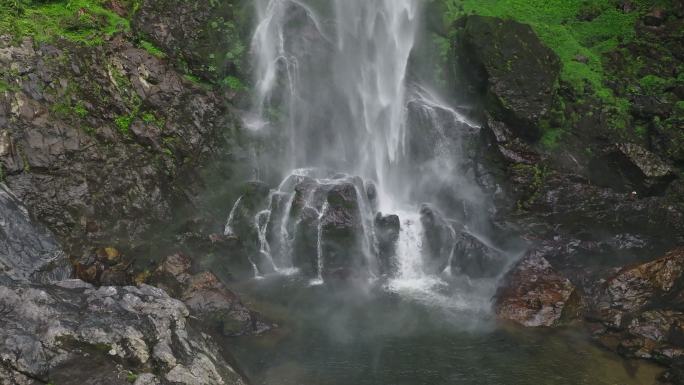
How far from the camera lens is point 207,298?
48.9ft

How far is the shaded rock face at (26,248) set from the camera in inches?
477

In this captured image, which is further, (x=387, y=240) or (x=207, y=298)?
(x=387, y=240)

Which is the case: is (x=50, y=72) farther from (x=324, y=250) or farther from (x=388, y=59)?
(x=388, y=59)

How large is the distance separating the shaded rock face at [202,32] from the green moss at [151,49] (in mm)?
438

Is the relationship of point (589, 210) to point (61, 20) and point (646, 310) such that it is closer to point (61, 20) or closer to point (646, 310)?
point (646, 310)

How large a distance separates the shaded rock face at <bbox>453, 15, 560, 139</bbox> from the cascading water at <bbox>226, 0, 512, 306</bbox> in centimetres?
204

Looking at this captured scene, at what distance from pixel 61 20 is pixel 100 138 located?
513cm

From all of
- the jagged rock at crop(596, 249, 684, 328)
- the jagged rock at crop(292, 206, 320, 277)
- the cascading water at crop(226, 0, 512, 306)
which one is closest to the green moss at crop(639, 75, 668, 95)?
the cascading water at crop(226, 0, 512, 306)

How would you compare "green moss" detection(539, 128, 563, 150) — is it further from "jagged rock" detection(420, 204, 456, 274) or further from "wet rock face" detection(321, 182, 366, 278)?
"wet rock face" detection(321, 182, 366, 278)

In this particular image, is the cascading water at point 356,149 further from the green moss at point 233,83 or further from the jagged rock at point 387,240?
the green moss at point 233,83

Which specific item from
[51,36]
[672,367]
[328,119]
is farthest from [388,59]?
[672,367]

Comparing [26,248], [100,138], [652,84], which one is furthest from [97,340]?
[652,84]

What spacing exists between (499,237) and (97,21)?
18.1 metres

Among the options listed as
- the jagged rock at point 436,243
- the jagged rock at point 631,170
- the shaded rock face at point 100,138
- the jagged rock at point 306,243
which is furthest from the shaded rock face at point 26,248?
the jagged rock at point 631,170
